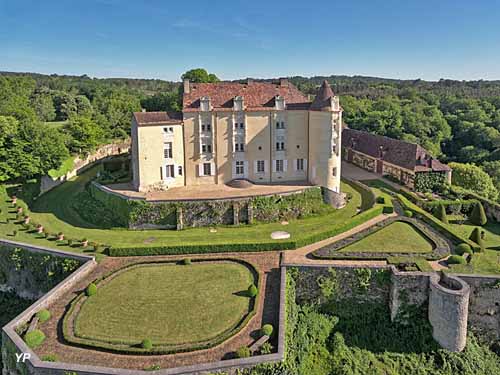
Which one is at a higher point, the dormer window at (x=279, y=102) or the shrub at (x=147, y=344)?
the dormer window at (x=279, y=102)

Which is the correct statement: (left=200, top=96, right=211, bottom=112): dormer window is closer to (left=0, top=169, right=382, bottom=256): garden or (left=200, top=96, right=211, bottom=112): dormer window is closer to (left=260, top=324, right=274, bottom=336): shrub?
(left=0, top=169, right=382, bottom=256): garden

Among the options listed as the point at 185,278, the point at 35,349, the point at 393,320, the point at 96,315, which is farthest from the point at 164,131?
the point at 393,320

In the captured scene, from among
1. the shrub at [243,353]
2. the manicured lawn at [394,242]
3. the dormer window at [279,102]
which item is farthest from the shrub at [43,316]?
the dormer window at [279,102]

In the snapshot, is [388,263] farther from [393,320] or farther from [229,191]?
[229,191]

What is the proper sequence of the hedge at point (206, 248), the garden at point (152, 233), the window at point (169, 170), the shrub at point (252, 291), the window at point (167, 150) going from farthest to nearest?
1. the window at point (169, 170)
2. the window at point (167, 150)
3. the garden at point (152, 233)
4. the hedge at point (206, 248)
5. the shrub at point (252, 291)

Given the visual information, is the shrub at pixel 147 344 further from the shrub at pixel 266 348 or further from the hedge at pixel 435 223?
the hedge at pixel 435 223

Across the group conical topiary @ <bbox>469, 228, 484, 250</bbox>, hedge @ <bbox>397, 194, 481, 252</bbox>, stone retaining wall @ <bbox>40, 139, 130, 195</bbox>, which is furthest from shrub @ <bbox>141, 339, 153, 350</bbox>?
stone retaining wall @ <bbox>40, 139, 130, 195</bbox>
